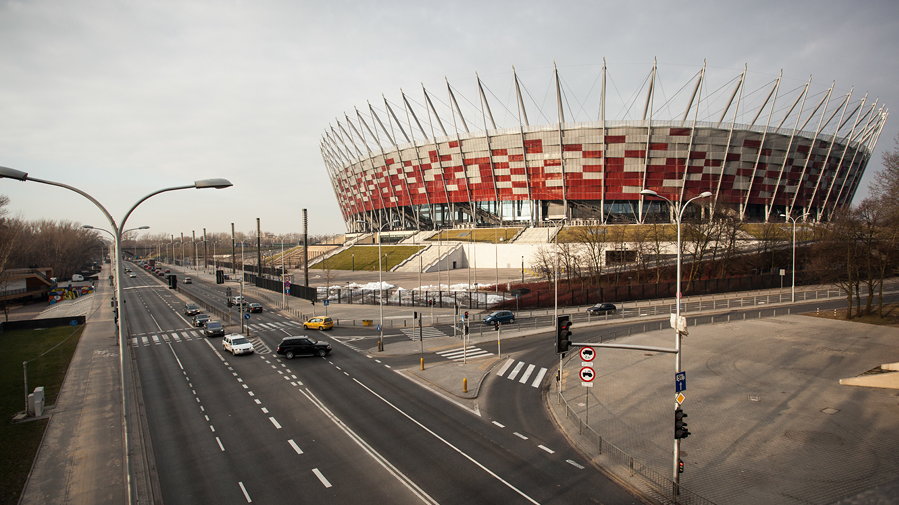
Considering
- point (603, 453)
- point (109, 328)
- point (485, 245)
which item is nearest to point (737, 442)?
point (603, 453)

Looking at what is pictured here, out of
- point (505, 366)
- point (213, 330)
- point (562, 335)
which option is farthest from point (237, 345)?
point (562, 335)

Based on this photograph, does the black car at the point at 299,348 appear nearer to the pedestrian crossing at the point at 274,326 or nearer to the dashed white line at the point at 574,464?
the pedestrian crossing at the point at 274,326

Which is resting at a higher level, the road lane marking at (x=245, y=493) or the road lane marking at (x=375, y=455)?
the road lane marking at (x=245, y=493)

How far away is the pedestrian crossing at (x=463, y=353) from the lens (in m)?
30.5

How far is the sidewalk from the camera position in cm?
1344

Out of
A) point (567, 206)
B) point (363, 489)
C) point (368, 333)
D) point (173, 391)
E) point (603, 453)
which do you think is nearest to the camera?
point (363, 489)

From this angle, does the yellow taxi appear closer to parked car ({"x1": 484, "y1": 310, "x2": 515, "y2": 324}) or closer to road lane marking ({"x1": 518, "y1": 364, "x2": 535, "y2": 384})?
parked car ({"x1": 484, "y1": 310, "x2": 515, "y2": 324})

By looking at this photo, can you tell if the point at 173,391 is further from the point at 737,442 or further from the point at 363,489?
the point at 737,442

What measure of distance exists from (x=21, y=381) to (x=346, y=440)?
881 inches

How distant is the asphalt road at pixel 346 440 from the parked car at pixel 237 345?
111 inches

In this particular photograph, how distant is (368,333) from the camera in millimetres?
39938

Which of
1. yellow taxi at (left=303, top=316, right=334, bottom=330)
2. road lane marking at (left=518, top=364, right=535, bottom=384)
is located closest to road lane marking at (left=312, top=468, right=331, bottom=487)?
road lane marking at (left=518, top=364, right=535, bottom=384)

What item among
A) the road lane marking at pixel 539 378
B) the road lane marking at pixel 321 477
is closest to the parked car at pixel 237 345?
the road lane marking at pixel 321 477

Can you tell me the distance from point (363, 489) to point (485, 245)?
250 ft
